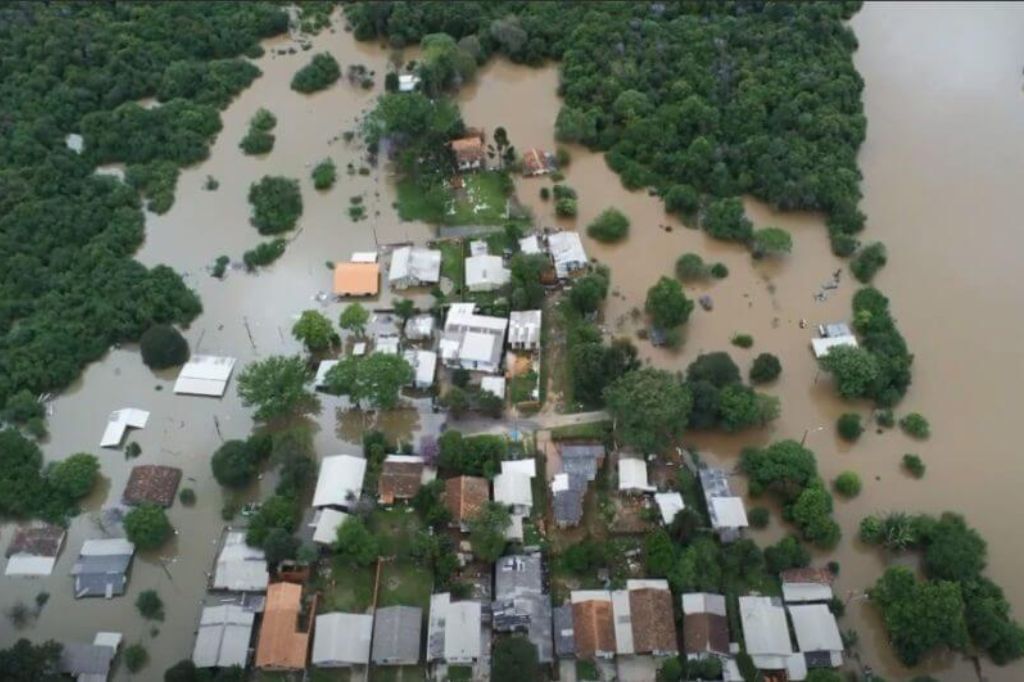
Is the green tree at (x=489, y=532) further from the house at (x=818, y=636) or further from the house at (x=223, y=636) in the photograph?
the house at (x=818, y=636)

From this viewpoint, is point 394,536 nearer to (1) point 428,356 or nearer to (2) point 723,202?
(1) point 428,356

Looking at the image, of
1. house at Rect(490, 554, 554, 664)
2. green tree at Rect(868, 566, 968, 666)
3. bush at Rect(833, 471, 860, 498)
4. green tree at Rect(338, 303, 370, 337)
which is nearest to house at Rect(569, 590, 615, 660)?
house at Rect(490, 554, 554, 664)

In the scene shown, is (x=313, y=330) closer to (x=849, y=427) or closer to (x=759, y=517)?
(x=759, y=517)

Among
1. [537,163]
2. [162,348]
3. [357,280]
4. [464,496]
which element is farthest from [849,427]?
[162,348]

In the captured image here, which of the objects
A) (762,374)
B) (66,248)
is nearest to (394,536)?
(762,374)

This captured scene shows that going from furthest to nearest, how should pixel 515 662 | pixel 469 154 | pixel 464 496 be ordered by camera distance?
1. pixel 469 154
2. pixel 464 496
3. pixel 515 662

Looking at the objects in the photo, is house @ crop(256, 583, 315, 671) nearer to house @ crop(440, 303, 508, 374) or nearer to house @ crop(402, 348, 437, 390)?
house @ crop(402, 348, 437, 390)
